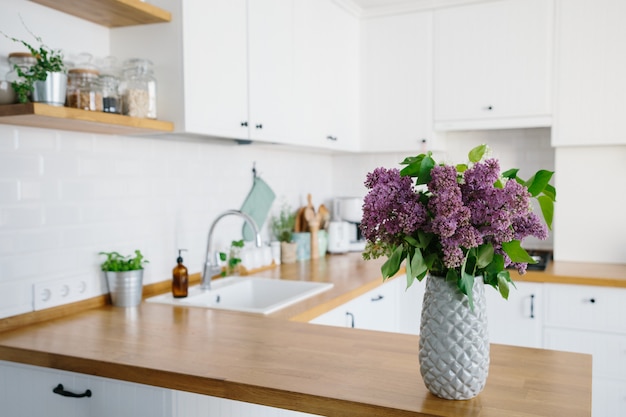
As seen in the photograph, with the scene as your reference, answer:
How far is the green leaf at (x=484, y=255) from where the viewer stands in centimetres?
123

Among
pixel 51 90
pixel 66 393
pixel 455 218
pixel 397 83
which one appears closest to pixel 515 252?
pixel 455 218

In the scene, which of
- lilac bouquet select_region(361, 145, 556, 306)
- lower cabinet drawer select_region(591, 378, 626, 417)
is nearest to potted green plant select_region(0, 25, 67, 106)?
lilac bouquet select_region(361, 145, 556, 306)

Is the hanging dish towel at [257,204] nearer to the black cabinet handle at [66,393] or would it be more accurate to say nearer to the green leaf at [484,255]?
the black cabinet handle at [66,393]

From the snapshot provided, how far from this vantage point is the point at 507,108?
3.47 metres

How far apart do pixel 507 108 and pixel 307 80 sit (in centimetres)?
117

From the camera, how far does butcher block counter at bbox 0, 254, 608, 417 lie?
4.28 feet

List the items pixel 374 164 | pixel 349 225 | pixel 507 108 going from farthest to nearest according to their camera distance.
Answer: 1. pixel 374 164
2. pixel 349 225
3. pixel 507 108

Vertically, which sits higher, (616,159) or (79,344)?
(616,159)

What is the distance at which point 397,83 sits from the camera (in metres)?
3.80

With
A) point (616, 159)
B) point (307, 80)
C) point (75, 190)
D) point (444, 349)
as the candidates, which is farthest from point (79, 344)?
point (616, 159)

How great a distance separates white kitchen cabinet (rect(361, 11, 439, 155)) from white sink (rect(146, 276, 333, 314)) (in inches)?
53.8

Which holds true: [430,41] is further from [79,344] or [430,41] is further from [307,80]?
[79,344]

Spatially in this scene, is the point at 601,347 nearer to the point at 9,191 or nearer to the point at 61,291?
the point at 61,291

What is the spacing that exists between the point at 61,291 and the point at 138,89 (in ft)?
2.49
